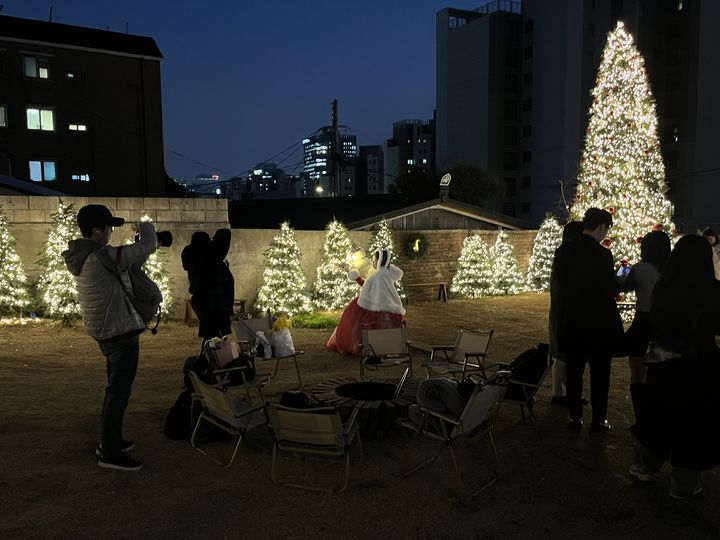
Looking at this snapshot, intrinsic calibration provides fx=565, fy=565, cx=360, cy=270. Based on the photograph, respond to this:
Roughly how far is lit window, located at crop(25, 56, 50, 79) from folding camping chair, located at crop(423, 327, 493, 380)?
22042mm

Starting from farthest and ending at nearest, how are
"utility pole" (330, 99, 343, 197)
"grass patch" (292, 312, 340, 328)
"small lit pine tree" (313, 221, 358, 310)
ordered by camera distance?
"utility pole" (330, 99, 343, 197) → "small lit pine tree" (313, 221, 358, 310) → "grass patch" (292, 312, 340, 328)

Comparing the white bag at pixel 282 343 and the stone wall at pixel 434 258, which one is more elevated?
the stone wall at pixel 434 258

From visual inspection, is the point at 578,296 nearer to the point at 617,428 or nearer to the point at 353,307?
the point at 617,428

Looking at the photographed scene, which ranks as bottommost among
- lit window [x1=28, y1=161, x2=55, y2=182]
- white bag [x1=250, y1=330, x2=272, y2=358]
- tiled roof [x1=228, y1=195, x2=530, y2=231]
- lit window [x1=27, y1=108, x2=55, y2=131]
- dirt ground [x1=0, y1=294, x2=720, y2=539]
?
dirt ground [x1=0, y1=294, x2=720, y2=539]

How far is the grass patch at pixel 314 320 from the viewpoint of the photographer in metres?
11.2

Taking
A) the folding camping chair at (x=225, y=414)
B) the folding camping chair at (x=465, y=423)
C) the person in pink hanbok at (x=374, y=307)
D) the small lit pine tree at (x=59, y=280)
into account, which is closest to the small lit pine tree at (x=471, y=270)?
the person in pink hanbok at (x=374, y=307)

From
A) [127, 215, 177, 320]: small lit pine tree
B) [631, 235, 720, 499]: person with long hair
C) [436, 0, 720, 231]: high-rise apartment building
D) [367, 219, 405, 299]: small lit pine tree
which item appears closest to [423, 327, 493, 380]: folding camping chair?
[631, 235, 720, 499]: person with long hair

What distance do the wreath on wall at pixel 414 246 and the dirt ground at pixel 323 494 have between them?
9060mm

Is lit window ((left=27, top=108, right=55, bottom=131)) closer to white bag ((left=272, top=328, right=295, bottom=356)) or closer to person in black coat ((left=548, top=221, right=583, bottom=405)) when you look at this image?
white bag ((left=272, top=328, right=295, bottom=356))

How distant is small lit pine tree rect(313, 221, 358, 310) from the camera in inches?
513

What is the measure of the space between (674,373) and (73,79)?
2501 cm

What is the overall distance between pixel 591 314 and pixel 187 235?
29.6ft

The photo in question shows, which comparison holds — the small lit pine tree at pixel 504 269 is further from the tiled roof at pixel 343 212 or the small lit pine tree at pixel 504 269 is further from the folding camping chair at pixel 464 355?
the folding camping chair at pixel 464 355

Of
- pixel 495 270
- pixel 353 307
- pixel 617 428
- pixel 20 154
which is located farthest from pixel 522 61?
pixel 617 428
